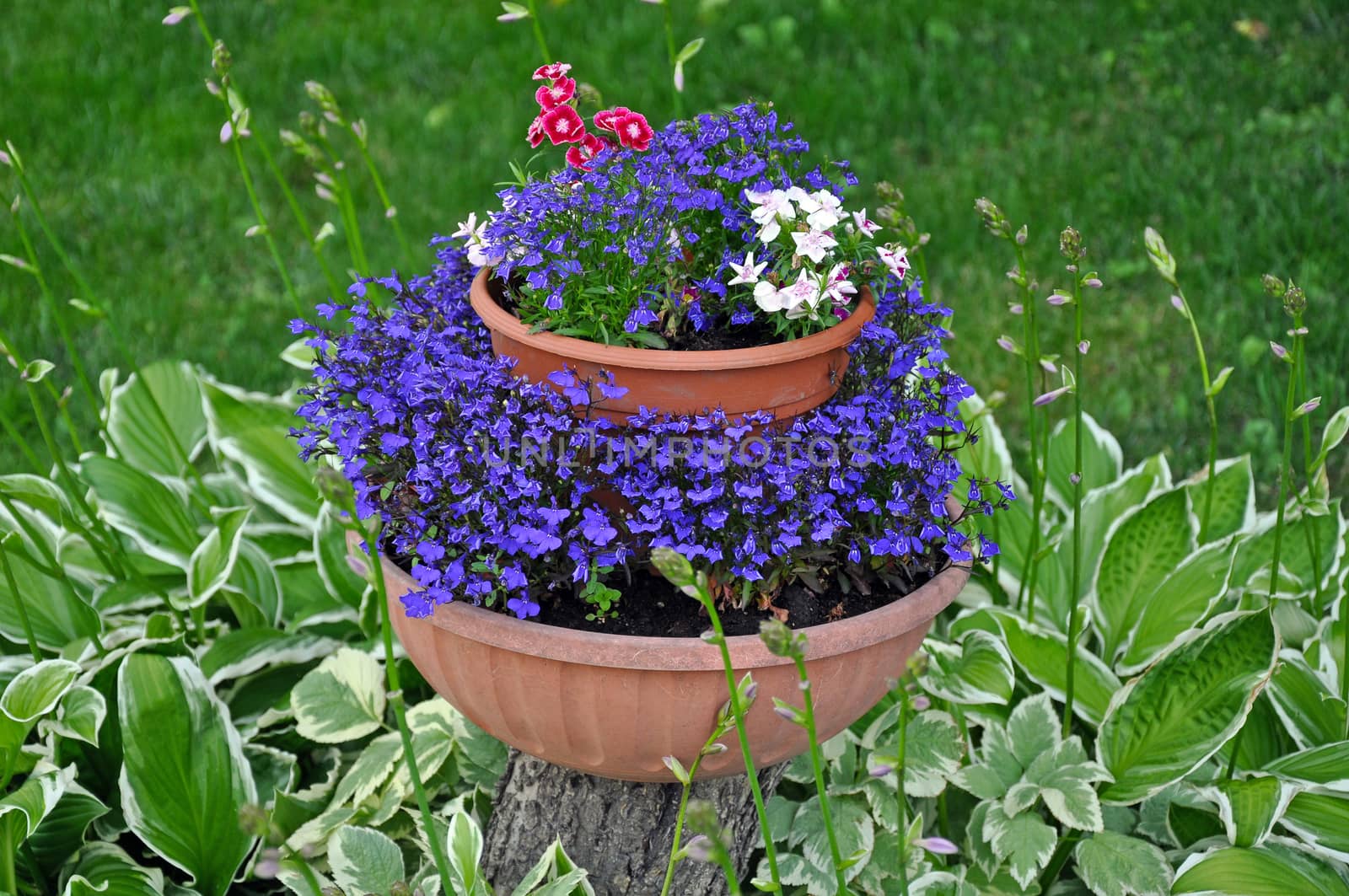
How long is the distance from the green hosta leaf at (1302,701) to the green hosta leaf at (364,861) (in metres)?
1.51

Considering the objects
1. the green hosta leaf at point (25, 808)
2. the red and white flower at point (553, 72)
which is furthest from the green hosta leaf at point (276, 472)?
the red and white flower at point (553, 72)

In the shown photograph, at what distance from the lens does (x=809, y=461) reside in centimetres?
171

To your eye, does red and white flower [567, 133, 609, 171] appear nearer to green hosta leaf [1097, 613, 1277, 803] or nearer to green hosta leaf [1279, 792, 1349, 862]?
green hosta leaf [1097, 613, 1277, 803]

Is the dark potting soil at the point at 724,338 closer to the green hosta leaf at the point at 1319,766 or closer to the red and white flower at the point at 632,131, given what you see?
the red and white flower at the point at 632,131

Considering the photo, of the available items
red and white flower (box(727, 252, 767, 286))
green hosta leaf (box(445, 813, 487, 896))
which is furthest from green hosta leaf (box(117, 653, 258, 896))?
red and white flower (box(727, 252, 767, 286))

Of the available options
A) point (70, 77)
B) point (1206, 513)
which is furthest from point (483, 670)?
point (70, 77)

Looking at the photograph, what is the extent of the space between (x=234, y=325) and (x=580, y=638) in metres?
2.55

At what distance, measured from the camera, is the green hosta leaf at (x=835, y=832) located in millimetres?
2074

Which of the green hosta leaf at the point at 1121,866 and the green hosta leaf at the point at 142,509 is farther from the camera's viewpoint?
the green hosta leaf at the point at 142,509

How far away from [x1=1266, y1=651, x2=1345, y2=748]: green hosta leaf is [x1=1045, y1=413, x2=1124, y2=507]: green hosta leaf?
0.67 meters

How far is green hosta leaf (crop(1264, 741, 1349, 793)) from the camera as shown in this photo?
205 centimetres

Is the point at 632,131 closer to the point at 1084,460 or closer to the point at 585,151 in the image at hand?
the point at 585,151

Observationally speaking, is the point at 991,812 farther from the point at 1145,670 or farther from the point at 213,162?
the point at 213,162

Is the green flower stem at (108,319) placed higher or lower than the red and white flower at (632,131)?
lower
